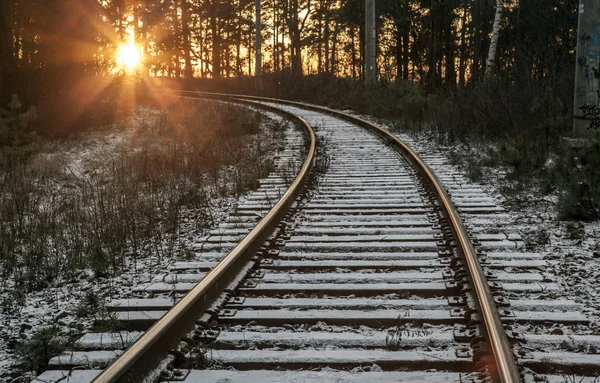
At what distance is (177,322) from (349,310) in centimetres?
116

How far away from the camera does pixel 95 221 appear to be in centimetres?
720

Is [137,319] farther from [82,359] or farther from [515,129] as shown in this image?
[515,129]

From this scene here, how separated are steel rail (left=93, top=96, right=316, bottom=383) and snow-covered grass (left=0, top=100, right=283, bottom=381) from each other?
2.55 feet

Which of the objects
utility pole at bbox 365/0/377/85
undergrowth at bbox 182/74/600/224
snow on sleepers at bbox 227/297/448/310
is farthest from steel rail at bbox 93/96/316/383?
utility pole at bbox 365/0/377/85

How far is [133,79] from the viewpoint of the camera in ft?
97.3

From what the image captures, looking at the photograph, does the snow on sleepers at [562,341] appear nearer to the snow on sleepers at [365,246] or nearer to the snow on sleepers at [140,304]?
the snow on sleepers at [365,246]

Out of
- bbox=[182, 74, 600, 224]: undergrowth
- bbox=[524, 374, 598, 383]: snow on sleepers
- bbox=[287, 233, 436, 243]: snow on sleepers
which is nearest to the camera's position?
bbox=[524, 374, 598, 383]: snow on sleepers

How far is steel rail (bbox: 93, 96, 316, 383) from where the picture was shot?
10.0 ft

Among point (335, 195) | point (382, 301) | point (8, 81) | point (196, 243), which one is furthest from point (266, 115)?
point (382, 301)

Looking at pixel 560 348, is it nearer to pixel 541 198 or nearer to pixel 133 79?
pixel 541 198

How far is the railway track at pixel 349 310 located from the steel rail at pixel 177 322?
0.03 feet

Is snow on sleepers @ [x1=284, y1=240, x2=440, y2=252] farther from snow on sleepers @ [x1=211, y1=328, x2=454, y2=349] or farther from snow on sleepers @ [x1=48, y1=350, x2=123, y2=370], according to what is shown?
snow on sleepers @ [x1=48, y1=350, x2=123, y2=370]

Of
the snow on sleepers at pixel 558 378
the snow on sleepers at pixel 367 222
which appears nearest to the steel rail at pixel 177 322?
the snow on sleepers at pixel 367 222

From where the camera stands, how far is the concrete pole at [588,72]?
8484 millimetres
